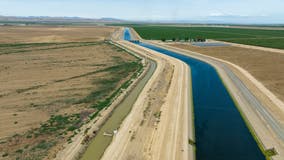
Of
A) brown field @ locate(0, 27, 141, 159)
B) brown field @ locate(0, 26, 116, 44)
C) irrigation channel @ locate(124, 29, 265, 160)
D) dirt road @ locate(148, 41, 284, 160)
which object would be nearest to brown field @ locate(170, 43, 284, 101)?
dirt road @ locate(148, 41, 284, 160)

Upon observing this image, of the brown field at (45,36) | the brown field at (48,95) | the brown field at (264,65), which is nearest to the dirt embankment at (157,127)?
the brown field at (48,95)

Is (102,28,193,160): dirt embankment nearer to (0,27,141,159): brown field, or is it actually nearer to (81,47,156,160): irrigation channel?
(81,47,156,160): irrigation channel

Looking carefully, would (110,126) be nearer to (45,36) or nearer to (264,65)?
(264,65)

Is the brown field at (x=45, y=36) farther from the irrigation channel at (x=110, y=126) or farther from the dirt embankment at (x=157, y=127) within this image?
the dirt embankment at (x=157, y=127)

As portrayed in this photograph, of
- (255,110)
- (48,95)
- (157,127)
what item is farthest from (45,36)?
(255,110)

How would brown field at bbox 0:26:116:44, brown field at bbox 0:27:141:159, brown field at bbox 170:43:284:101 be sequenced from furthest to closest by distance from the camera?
brown field at bbox 0:26:116:44 < brown field at bbox 170:43:284:101 < brown field at bbox 0:27:141:159

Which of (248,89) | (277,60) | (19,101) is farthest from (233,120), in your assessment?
(277,60)
